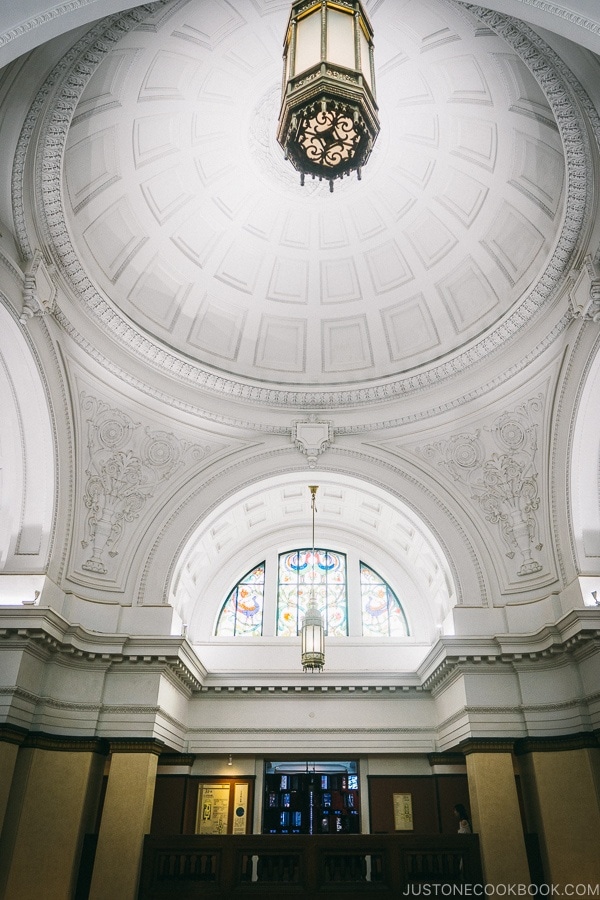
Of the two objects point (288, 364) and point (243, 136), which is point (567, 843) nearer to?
point (288, 364)

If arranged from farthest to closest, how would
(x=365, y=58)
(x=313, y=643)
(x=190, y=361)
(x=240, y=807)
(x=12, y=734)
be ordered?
(x=190, y=361), (x=240, y=807), (x=313, y=643), (x=12, y=734), (x=365, y=58)

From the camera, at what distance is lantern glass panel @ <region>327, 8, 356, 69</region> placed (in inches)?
205

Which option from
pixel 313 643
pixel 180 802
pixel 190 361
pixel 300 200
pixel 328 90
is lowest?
pixel 180 802

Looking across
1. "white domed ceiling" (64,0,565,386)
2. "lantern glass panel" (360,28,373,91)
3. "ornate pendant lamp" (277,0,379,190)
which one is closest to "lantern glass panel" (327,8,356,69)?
"ornate pendant lamp" (277,0,379,190)

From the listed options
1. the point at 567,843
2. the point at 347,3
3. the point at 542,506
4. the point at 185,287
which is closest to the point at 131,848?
the point at 567,843

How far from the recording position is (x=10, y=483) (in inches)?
442

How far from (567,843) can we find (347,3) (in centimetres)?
1131

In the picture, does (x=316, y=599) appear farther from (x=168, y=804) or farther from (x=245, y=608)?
(x=168, y=804)

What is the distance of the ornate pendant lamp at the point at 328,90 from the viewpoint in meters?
4.96

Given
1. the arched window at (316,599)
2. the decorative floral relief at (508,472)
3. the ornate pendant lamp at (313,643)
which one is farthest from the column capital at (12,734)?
the decorative floral relief at (508,472)

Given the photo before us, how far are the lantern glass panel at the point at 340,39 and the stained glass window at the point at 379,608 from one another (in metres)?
12.1

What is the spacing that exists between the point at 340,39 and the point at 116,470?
29.7 feet

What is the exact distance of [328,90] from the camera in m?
4.88

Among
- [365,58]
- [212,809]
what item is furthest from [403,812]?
[365,58]
